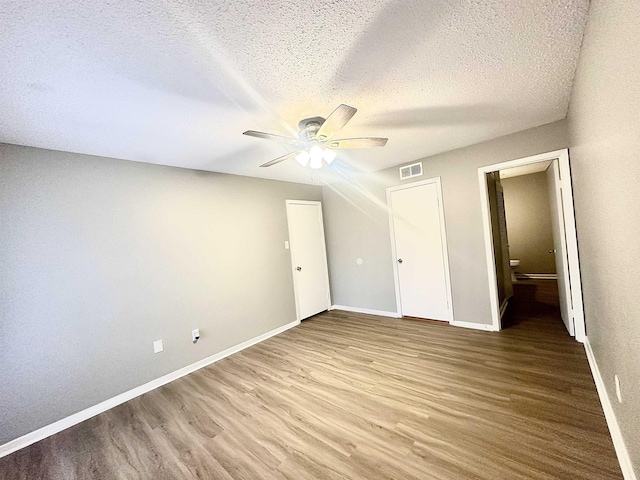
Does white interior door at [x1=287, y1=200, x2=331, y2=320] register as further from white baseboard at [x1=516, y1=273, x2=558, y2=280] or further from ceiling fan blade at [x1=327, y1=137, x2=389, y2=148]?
white baseboard at [x1=516, y1=273, x2=558, y2=280]

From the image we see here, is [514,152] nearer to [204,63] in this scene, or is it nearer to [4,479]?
[204,63]

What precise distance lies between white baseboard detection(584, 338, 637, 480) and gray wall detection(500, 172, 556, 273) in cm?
458

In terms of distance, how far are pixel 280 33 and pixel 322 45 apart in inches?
8.8

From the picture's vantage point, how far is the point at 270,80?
1538 mm

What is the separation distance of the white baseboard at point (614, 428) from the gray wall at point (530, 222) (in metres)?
4.58

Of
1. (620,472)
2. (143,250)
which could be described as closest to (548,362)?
(620,472)

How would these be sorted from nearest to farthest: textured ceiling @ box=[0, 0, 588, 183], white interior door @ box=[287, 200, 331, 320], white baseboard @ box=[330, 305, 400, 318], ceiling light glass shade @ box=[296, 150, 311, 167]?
textured ceiling @ box=[0, 0, 588, 183] < ceiling light glass shade @ box=[296, 150, 311, 167] < white baseboard @ box=[330, 305, 400, 318] < white interior door @ box=[287, 200, 331, 320]

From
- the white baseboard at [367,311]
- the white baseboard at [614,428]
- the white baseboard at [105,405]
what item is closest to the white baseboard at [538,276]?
the white baseboard at [367,311]

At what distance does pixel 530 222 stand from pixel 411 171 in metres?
4.30

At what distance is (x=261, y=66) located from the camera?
4.64 feet

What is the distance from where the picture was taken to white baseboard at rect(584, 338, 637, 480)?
4.11 feet

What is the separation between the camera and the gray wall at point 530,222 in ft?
18.6

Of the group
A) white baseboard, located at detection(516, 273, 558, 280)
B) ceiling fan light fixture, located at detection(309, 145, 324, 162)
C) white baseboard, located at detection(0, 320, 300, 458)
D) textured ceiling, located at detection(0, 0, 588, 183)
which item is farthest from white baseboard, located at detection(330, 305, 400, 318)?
white baseboard, located at detection(516, 273, 558, 280)

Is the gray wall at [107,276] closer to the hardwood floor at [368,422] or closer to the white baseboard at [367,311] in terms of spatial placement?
the hardwood floor at [368,422]
